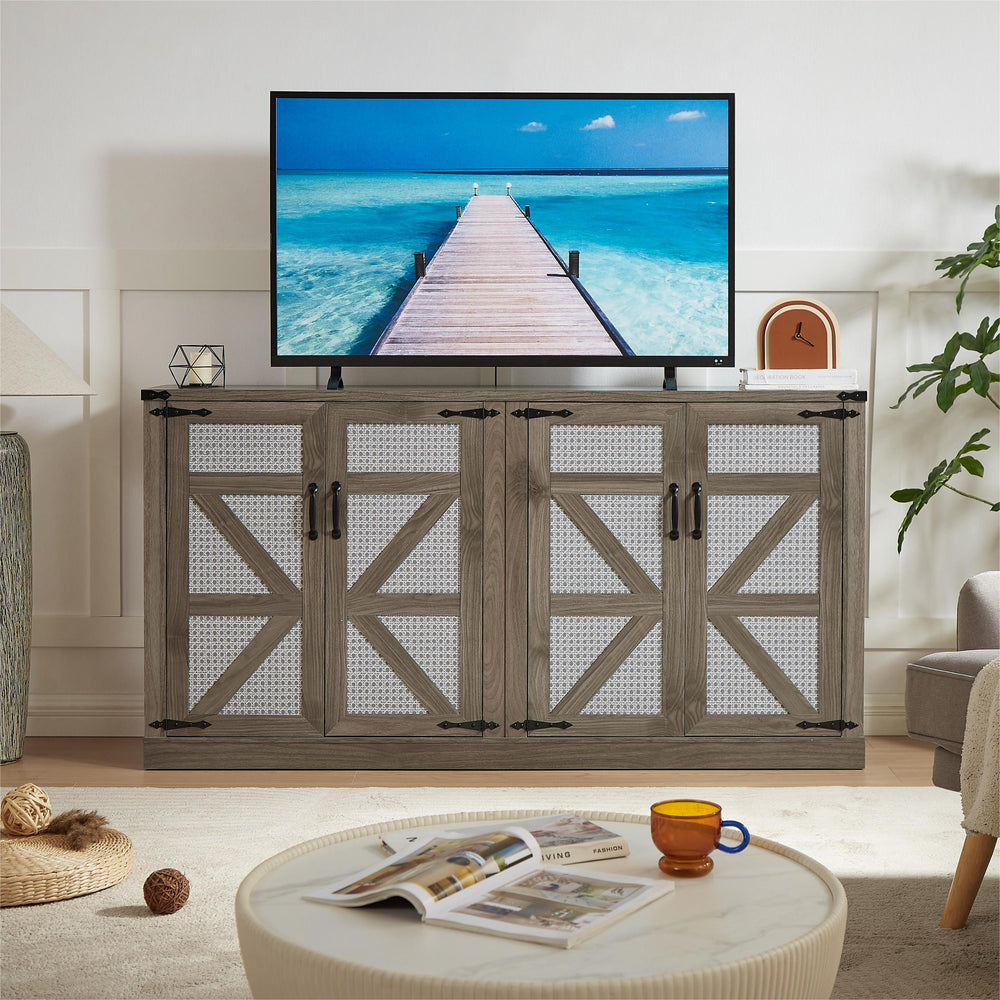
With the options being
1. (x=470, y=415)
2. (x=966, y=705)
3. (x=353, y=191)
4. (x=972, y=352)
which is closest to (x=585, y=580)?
(x=470, y=415)

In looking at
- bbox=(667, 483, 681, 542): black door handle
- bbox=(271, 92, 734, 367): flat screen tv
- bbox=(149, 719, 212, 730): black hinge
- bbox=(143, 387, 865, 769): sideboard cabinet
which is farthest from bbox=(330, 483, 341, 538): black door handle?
bbox=(667, 483, 681, 542): black door handle

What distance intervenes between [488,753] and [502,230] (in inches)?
63.5

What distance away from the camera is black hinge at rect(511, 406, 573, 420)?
3152 mm

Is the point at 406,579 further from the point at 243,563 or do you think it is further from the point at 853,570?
the point at 853,570

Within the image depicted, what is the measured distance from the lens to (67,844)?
231 cm

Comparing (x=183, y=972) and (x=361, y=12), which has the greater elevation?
(x=361, y=12)

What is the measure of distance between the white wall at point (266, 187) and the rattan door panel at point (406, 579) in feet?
1.93

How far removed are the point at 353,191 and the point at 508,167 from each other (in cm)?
49

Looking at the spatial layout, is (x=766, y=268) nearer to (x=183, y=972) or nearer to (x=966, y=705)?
(x=966, y=705)

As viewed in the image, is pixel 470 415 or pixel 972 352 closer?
pixel 470 415

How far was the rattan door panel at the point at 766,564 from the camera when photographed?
3.18 meters

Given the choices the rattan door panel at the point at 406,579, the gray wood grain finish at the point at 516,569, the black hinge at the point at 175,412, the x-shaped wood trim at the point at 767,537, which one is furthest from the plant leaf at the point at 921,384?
the black hinge at the point at 175,412

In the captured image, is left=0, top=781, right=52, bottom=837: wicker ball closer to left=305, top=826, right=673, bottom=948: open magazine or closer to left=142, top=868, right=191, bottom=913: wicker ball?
left=142, top=868, right=191, bottom=913: wicker ball

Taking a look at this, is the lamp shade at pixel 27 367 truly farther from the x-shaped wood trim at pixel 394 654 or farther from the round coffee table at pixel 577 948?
the round coffee table at pixel 577 948
